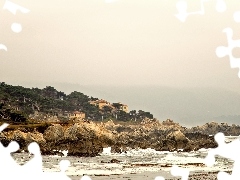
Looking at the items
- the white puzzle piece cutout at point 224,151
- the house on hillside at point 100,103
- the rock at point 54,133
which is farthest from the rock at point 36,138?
the house on hillside at point 100,103

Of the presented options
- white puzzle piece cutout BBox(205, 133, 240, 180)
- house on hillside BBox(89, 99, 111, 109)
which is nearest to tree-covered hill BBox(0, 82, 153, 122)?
house on hillside BBox(89, 99, 111, 109)

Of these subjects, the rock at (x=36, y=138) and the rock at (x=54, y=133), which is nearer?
the rock at (x=36, y=138)

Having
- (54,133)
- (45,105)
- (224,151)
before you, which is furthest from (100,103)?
(224,151)

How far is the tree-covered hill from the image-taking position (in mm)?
65388

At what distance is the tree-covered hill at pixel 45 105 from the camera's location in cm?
6539

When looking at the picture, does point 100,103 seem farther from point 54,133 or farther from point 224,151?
point 224,151

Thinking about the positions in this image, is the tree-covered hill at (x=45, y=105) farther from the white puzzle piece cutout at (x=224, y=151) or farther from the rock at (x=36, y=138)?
the white puzzle piece cutout at (x=224, y=151)

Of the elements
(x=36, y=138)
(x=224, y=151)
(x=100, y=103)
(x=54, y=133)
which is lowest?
(x=224, y=151)

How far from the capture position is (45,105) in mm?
87625

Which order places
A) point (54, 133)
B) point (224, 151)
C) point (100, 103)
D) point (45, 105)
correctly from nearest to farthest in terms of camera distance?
point (224, 151), point (54, 133), point (45, 105), point (100, 103)

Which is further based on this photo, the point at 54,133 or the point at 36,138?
the point at 54,133

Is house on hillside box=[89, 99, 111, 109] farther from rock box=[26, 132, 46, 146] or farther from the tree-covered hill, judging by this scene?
rock box=[26, 132, 46, 146]

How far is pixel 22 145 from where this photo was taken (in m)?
39.0

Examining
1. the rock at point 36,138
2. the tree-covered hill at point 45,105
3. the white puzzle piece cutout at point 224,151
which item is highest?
the tree-covered hill at point 45,105
